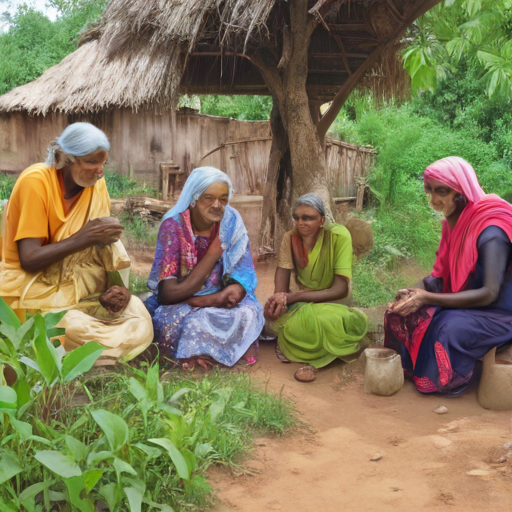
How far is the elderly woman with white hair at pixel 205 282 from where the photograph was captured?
14.7ft

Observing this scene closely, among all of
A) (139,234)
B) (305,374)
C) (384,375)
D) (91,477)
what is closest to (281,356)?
(305,374)

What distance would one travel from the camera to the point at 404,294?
435cm

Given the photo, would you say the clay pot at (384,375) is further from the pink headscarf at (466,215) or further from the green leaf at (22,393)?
the green leaf at (22,393)

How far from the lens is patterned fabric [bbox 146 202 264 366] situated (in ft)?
14.7

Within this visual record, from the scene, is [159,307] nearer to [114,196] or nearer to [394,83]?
[394,83]

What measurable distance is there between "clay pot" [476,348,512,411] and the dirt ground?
0.07m

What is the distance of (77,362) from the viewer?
8.73 ft

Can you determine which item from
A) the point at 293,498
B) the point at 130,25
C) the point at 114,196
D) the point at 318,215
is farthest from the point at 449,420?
the point at 114,196

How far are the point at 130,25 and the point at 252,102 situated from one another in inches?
464

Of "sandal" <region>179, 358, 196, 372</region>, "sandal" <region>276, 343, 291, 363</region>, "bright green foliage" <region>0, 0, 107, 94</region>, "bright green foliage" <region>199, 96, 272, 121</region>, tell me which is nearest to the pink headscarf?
"sandal" <region>276, 343, 291, 363</region>

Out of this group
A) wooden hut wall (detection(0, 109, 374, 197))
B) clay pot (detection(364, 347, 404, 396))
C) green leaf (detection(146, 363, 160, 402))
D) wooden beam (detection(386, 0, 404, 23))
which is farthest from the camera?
wooden hut wall (detection(0, 109, 374, 197))

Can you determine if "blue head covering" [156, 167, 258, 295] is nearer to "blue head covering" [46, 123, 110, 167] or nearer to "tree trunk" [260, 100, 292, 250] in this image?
"blue head covering" [46, 123, 110, 167]

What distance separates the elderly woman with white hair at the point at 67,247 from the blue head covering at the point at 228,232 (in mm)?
726

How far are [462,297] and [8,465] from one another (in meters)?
2.92
